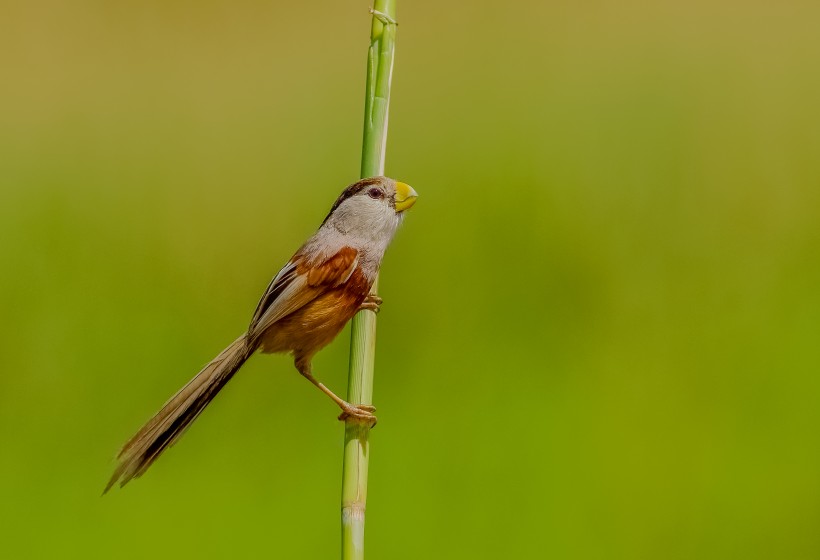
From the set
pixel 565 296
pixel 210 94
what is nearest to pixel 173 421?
pixel 565 296

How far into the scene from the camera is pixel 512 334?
3131 millimetres

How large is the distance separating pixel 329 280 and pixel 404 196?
8.5 inches

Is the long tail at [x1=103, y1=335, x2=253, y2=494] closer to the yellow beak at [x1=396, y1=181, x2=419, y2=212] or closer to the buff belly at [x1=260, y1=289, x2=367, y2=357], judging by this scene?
the buff belly at [x1=260, y1=289, x2=367, y2=357]

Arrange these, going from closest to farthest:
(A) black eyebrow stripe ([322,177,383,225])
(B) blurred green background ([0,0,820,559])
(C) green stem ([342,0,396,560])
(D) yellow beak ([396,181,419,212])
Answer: (C) green stem ([342,0,396,560]) < (A) black eyebrow stripe ([322,177,383,225]) < (D) yellow beak ([396,181,419,212]) < (B) blurred green background ([0,0,820,559])

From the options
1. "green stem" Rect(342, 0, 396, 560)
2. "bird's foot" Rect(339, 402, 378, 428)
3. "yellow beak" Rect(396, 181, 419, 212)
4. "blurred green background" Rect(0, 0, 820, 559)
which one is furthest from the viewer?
"blurred green background" Rect(0, 0, 820, 559)

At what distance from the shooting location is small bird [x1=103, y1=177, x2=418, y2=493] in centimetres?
184

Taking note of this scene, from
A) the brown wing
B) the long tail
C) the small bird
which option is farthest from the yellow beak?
the long tail

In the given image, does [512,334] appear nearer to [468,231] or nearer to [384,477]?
[468,231]

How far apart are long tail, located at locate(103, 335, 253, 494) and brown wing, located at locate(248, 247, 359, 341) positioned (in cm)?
9

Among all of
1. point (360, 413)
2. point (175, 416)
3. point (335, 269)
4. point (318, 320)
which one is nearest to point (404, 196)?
point (335, 269)

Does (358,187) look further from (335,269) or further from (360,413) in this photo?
(360,413)

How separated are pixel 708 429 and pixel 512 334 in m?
0.66

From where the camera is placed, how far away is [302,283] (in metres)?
1.91

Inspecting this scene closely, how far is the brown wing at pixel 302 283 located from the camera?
1888mm
